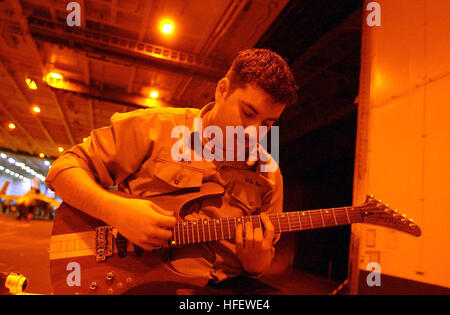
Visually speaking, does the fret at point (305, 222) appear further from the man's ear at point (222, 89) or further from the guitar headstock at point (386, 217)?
the man's ear at point (222, 89)

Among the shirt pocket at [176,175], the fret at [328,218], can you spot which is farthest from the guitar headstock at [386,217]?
the shirt pocket at [176,175]

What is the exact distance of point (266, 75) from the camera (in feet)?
5.14

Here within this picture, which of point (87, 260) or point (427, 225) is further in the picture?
point (427, 225)

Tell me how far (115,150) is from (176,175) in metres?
0.36

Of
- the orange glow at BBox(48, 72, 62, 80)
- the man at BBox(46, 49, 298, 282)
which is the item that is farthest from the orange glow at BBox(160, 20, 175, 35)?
the man at BBox(46, 49, 298, 282)

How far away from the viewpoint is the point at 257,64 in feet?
5.24

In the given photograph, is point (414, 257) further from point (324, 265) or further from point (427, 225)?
point (324, 265)

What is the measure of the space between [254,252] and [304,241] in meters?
8.02

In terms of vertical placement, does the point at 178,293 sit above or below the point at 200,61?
below

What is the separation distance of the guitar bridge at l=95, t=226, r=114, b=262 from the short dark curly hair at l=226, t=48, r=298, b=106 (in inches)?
41.4

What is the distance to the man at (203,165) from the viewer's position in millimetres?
1511

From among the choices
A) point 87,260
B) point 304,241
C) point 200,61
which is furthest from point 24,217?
point 87,260

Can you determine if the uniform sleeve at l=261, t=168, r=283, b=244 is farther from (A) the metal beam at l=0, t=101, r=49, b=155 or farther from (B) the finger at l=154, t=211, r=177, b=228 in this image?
(A) the metal beam at l=0, t=101, r=49, b=155

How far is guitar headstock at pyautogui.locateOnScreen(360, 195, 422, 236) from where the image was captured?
1.66 m
